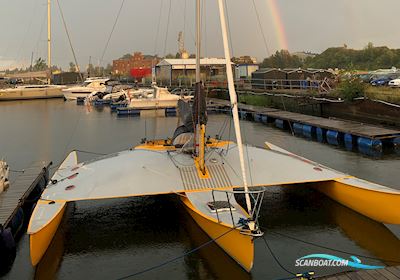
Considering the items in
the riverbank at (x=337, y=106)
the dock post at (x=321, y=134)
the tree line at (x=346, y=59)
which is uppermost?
the tree line at (x=346, y=59)

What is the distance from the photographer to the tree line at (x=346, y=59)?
4257 inches

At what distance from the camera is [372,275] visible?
9.07 m

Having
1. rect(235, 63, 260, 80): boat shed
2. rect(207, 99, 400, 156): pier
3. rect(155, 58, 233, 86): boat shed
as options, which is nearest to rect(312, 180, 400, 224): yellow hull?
rect(207, 99, 400, 156): pier

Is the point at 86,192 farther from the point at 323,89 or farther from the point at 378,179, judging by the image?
the point at 323,89

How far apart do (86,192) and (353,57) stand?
118m

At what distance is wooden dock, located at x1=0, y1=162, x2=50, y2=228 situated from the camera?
13472mm

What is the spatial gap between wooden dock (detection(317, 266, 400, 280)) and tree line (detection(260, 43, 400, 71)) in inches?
3621

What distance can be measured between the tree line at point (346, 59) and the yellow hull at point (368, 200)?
282 feet

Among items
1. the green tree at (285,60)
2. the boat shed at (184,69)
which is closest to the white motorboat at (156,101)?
the boat shed at (184,69)

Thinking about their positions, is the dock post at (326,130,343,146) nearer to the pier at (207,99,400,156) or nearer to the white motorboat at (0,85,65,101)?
the pier at (207,99,400,156)

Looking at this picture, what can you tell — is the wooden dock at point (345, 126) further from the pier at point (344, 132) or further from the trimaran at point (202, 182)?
the trimaran at point (202, 182)

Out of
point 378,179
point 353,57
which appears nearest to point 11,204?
point 378,179

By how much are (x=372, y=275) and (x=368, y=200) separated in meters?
4.94

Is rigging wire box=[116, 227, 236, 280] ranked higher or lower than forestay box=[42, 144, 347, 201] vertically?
A: lower
